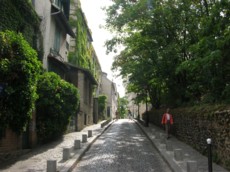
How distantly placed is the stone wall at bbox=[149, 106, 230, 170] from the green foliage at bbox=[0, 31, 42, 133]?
6.54 metres

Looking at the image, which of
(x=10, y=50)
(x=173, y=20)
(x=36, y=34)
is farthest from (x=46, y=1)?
(x=10, y=50)

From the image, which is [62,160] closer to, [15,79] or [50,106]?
[15,79]

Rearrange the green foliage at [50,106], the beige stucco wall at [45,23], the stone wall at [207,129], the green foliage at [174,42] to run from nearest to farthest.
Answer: the stone wall at [207,129] < the green foliage at [174,42] < the green foliage at [50,106] < the beige stucco wall at [45,23]

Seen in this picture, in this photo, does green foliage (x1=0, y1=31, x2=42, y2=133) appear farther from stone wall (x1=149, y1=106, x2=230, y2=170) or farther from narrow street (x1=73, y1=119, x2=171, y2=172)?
stone wall (x1=149, y1=106, x2=230, y2=170)

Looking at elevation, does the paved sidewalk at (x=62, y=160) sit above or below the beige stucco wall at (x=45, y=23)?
below

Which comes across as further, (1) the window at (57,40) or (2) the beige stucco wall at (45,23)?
(1) the window at (57,40)

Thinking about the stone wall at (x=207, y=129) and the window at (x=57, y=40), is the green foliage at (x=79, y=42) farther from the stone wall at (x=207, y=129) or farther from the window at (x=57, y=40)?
the stone wall at (x=207, y=129)

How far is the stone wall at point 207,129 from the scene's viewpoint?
1053cm

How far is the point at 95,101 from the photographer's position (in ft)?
145

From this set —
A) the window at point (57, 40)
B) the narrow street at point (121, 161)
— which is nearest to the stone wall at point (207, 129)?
the narrow street at point (121, 161)

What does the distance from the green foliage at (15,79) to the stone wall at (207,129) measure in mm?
6542

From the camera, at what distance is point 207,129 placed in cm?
1291

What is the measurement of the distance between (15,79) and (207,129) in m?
7.46

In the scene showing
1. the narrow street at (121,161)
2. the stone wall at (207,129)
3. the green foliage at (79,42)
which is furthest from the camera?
the green foliage at (79,42)
